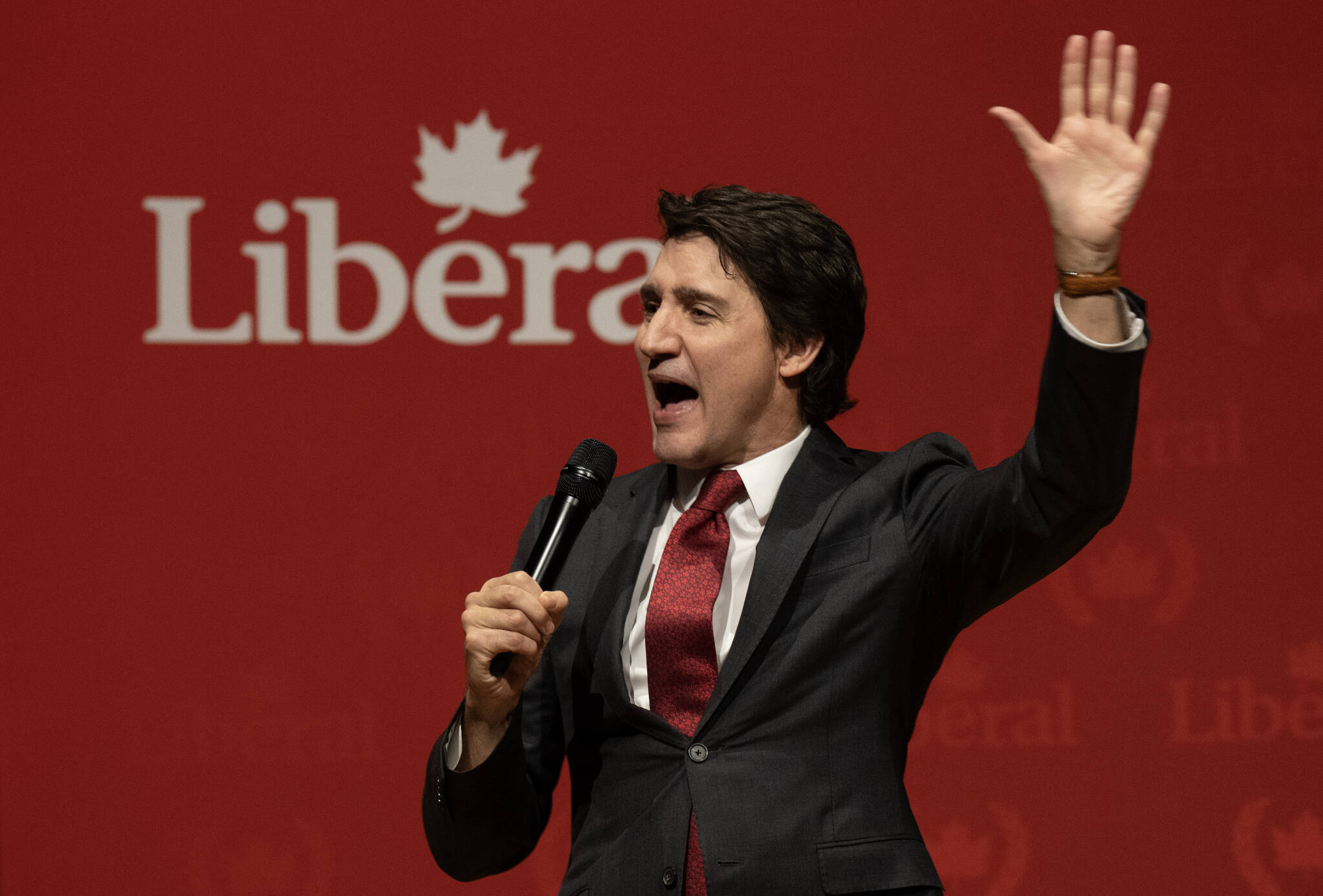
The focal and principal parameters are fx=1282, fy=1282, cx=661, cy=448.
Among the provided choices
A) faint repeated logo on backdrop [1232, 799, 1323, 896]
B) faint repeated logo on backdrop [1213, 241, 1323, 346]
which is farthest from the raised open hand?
faint repeated logo on backdrop [1232, 799, 1323, 896]

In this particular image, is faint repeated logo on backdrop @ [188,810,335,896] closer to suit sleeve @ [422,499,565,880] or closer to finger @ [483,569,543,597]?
suit sleeve @ [422,499,565,880]

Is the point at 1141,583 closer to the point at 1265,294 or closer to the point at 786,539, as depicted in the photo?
the point at 1265,294

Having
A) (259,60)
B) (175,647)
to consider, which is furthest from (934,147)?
(175,647)

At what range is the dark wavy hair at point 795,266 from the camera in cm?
158

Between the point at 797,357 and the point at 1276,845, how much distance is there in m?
1.65

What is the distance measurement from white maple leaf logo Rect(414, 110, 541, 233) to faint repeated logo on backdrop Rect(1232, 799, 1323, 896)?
1891 millimetres

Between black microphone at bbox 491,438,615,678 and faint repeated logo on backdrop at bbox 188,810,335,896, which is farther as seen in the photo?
faint repeated logo on backdrop at bbox 188,810,335,896

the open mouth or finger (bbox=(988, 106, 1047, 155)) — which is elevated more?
finger (bbox=(988, 106, 1047, 155))

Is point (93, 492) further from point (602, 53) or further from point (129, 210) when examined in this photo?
point (602, 53)

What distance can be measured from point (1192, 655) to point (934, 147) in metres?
1.14

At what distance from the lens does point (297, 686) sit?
253 cm

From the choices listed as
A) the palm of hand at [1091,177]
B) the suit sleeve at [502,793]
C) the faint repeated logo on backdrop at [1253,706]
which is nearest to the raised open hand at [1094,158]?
the palm of hand at [1091,177]

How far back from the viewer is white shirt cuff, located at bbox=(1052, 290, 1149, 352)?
3.76 ft

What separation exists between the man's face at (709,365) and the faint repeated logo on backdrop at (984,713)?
1131mm
